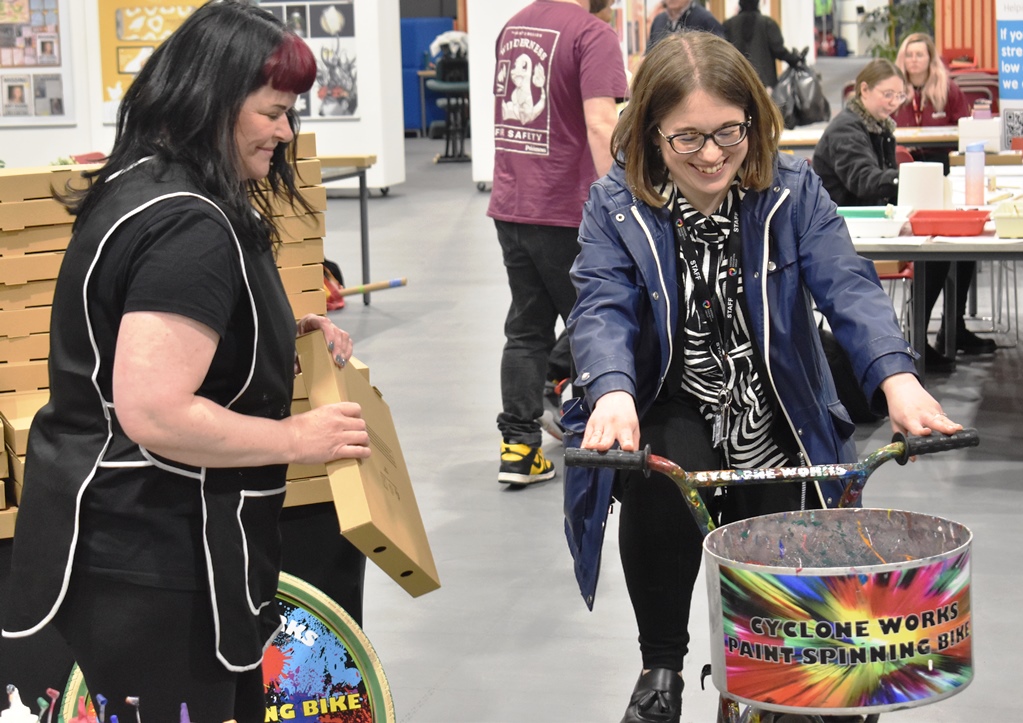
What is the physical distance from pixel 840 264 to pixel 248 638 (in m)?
1.16

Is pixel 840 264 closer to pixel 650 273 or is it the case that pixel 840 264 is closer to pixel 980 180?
pixel 650 273

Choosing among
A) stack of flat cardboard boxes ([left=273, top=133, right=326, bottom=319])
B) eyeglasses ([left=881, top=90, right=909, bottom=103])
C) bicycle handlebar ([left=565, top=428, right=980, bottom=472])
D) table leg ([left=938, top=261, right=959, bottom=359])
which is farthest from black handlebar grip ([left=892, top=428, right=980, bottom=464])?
eyeglasses ([left=881, top=90, right=909, bottom=103])

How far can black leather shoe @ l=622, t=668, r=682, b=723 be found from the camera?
2.53m

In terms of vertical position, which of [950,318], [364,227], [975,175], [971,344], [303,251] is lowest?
[971,344]

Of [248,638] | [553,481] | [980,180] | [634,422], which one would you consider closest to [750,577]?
[634,422]

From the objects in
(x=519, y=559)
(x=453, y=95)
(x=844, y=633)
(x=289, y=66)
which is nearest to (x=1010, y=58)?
(x=519, y=559)

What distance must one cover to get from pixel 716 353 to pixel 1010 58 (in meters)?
7.25

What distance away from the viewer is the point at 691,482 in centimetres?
196

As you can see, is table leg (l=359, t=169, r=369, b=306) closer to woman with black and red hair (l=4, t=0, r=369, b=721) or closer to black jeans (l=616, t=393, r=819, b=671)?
black jeans (l=616, t=393, r=819, b=671)

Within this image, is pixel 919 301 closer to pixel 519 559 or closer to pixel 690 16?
pixel 519 559

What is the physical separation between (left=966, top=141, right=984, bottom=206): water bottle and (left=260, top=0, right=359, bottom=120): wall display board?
26.2 ft

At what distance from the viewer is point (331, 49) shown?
42.3ft

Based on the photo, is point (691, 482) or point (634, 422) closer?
point (691, 482)

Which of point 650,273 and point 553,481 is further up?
point 650,273
